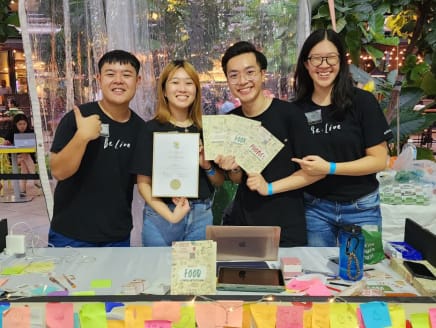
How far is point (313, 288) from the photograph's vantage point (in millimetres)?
1365

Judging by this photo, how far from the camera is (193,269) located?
1.32 metres

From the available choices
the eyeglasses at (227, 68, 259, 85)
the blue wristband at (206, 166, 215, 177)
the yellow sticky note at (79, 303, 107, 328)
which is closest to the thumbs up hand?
the blue wristband at (206, 166, 215, 177)

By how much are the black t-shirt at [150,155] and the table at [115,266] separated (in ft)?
1.03

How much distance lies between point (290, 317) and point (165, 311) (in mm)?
352

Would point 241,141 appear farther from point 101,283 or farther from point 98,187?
point 101,283

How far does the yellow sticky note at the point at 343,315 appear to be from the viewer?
1179mm

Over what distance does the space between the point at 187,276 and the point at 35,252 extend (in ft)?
2.56

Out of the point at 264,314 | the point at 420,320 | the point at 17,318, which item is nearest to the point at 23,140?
the point at 17,318

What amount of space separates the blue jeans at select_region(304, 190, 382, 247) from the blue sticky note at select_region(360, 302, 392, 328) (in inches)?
30.8

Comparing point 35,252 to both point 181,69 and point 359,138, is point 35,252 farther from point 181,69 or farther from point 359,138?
point 359,138

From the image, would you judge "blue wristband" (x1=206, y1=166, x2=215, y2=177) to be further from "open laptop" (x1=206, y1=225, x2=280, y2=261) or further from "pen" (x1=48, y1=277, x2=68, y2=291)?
"pen" (x1=48, y1=277, x2=68, y2=291)

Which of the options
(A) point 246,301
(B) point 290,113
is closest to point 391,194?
(B) point 290,113

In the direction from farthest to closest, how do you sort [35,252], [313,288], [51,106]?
[51,106] < [35,252] < [313,288]

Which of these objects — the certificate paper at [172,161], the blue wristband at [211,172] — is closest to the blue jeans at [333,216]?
the blue wristband at [211,172]
